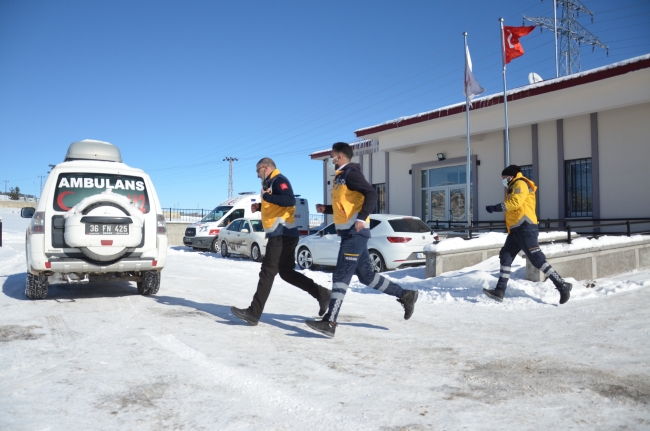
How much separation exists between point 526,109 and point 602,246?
7.91m

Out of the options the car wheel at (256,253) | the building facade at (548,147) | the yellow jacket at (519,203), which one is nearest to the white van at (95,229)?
the yellow jacket at (519,203)

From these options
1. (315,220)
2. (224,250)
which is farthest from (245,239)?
(315,220)

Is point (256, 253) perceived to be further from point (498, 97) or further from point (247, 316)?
point (247, 316)

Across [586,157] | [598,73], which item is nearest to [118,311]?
[598,73]

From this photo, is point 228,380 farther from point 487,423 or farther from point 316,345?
point 487,423

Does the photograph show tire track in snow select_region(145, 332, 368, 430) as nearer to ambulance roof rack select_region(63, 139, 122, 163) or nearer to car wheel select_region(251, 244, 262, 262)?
ambulance roof rack select_region(63, 139, 122, 163)

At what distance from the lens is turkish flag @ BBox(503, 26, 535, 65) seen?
50.1 ft

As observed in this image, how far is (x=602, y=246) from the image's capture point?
8.97 metres

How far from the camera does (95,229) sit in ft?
21.3

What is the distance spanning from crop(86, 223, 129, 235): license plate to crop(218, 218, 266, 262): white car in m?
8.33

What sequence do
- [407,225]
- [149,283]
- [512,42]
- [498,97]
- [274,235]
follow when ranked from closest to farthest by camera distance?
1. [274,235]
2. [149,283]
3. [407,225]
4. [512,42]
5. [498,97]

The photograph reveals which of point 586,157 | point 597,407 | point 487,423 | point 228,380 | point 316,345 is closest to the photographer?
point 487,423

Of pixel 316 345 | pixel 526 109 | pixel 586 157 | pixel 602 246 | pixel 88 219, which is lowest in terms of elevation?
pixel 316 345

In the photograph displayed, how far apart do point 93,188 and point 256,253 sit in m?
8.81
